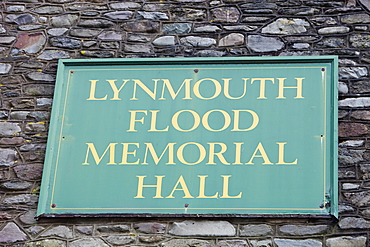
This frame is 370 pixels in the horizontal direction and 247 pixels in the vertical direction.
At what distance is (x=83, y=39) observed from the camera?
7.43 meters

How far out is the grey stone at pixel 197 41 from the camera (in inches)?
287

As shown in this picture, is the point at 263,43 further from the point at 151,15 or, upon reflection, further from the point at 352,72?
the point at 151,15

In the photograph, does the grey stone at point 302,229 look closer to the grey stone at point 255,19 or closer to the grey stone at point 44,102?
the grey stone at point 255,19

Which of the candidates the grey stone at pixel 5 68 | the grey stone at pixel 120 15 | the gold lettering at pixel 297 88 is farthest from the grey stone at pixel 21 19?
the gold lettering at pixel 297 88

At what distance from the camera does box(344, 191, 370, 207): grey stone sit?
645 cm

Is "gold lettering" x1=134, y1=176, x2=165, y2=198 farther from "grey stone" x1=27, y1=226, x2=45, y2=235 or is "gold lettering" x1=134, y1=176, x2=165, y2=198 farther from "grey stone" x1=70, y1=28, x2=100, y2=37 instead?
"grey stone" x1=70, y1=28, x2=100, y2=37

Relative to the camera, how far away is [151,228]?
6.48 meters

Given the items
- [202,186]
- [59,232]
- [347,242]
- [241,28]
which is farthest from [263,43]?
[59,232]

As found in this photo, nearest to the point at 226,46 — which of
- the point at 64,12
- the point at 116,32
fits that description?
the point at 116,32

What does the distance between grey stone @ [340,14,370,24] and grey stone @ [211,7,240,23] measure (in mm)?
957

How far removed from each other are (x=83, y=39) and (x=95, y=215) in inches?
69.8

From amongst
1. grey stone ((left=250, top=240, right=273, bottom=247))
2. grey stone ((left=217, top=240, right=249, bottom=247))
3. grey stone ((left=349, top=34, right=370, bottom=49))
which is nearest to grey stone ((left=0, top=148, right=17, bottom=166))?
grey stone ((left=217, top=240, right=249, bottom=247))

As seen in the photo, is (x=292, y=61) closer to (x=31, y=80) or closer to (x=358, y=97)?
(x=358, y=97)

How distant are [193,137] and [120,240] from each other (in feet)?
3.50
